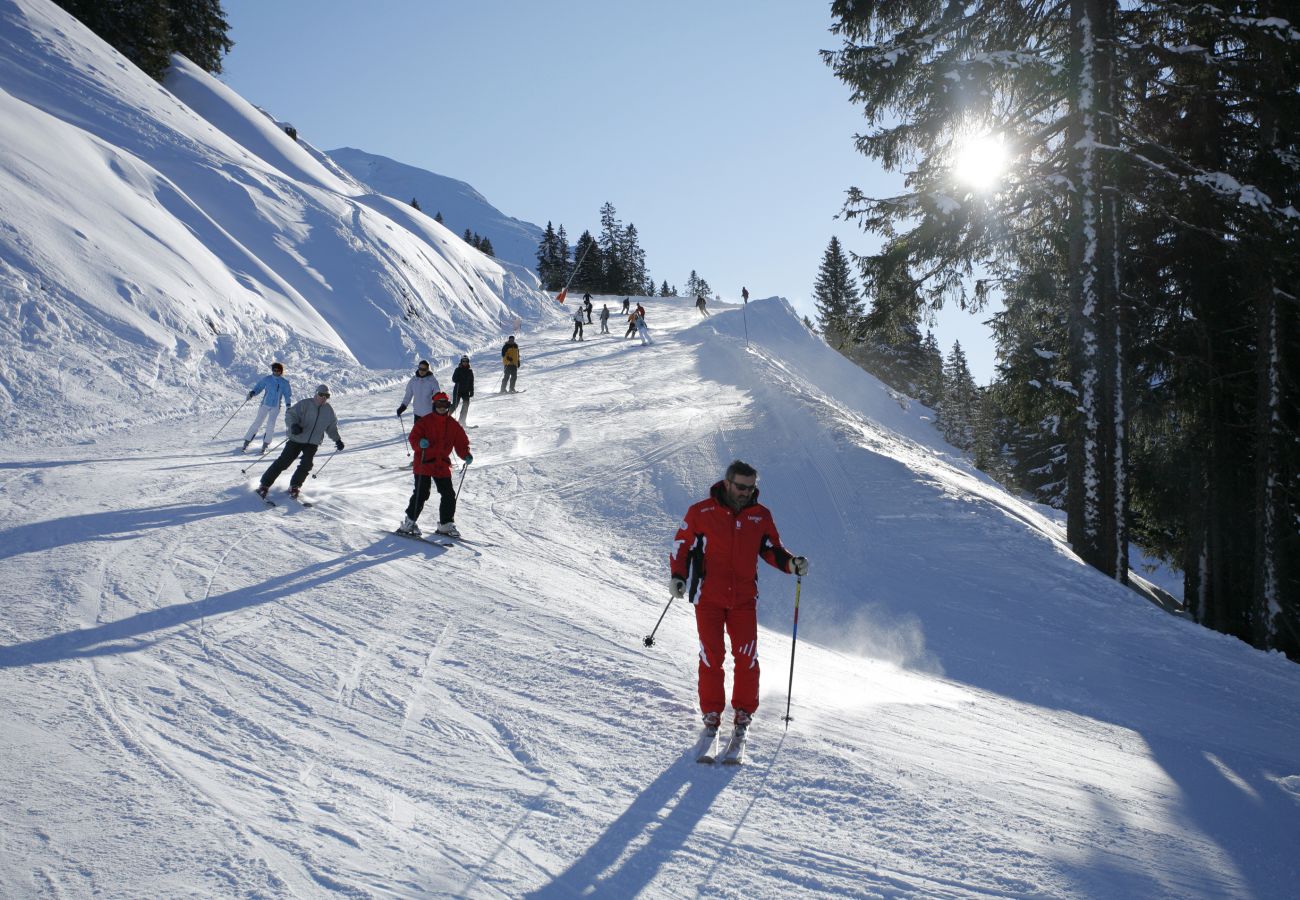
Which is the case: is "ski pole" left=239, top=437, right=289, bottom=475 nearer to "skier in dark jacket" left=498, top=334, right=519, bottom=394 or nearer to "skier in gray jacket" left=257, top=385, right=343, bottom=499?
"skier in gray jacket" left=257, top=385, right=343, bottom=499

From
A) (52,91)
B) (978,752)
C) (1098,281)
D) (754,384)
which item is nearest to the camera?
(978,752)

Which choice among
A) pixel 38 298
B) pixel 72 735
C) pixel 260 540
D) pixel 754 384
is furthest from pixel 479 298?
pixel 72 735

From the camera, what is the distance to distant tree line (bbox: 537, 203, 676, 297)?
267 ft

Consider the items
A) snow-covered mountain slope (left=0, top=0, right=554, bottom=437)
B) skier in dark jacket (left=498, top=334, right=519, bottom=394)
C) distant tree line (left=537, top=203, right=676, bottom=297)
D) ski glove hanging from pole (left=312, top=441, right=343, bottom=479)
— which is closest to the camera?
ski glove hanging from pole (left=312, top=441, right=343, bottom=479)

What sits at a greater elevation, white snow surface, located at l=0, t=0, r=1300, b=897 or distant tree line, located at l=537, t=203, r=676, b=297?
distant tree line, located at l=537, t=203, r=676, b=297

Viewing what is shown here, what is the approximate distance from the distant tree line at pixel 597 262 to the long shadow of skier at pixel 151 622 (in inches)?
2717

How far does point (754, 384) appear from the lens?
21969mm

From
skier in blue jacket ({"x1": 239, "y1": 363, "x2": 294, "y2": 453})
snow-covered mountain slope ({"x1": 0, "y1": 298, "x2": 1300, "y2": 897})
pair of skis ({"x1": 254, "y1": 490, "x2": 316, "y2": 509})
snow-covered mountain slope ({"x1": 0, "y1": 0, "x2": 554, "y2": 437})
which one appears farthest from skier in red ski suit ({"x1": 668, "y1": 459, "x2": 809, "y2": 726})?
snow-covered mountain slope ({"x1": 0, "y1": 0, "x2": 554, "y2": 437})

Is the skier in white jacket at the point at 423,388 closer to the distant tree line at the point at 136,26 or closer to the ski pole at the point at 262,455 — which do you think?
the ski pole at the point at 262,455

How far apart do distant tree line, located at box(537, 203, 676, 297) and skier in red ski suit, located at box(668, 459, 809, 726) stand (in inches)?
2813

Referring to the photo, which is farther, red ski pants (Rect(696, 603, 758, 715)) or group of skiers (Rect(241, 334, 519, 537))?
group of skiers (Rect(241, 334, 519, 537))

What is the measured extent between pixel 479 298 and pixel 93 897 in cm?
3624

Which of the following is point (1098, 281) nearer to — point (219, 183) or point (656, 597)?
point (656, 597)

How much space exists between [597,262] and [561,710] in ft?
260
